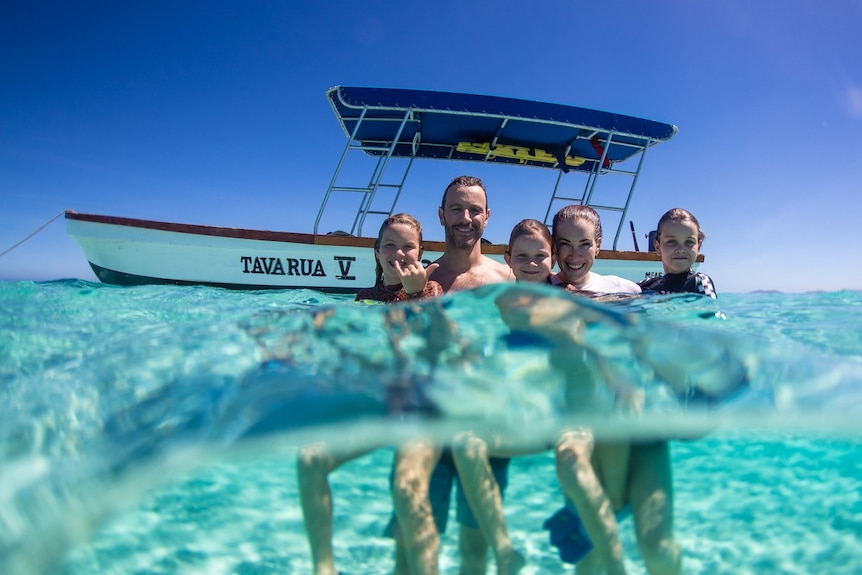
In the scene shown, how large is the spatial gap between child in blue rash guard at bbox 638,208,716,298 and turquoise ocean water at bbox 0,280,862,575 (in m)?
1.91

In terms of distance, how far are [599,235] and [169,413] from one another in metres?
3.29

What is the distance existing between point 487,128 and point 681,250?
581 centimetres

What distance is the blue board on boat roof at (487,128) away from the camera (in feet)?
26.9

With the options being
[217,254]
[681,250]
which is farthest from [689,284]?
[217,254]

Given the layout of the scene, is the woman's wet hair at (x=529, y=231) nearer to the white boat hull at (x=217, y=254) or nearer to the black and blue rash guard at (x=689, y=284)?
the black and blue rash guard at (x=689, y=284)

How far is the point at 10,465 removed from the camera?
188cm

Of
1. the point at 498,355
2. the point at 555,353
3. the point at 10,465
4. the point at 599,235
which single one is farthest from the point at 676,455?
the point at 10,465

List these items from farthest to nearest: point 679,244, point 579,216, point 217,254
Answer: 1. point 217,254
2. point 679,244
3. point 579,216

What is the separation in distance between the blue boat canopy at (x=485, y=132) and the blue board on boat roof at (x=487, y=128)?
0.05 ft

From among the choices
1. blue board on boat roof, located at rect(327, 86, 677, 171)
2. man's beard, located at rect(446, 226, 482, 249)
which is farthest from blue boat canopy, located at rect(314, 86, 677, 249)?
man's beard, located at rect(446, 226, 482, 249)

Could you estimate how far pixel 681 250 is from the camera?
434cm

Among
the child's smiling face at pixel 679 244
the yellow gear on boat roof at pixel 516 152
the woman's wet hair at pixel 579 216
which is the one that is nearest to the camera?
the woman's wet hair at pixel 579 216

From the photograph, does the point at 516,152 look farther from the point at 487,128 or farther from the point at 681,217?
the point at 681,217

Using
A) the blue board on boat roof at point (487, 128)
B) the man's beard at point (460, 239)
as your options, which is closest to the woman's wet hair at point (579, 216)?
the man's beard at point (460, 239)
